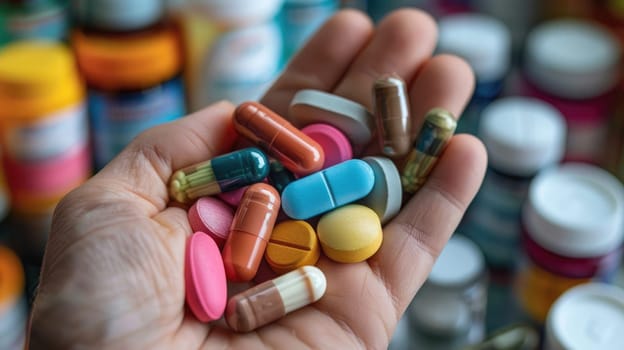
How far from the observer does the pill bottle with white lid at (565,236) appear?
1134 millimetres

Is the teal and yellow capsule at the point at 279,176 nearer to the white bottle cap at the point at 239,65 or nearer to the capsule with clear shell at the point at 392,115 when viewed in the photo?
the capsule with clear shell at the point at 392,115

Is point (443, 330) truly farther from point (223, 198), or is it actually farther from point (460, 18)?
point (460, 18)

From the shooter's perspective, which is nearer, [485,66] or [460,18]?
[485,66]

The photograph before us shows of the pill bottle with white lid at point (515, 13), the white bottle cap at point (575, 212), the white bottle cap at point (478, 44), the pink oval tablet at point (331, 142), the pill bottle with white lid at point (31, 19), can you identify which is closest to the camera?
the pink oval tablet at point (331, 142)

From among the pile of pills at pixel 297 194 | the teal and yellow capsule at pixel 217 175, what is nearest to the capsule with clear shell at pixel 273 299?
the pile of pills at pixel 297 194

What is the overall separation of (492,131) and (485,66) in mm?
154

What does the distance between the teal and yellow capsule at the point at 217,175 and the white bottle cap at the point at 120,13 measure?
1.21 feet

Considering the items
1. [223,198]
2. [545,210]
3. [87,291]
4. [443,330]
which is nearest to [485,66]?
[545,210]

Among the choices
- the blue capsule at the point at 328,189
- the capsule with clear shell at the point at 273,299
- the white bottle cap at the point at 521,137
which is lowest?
the white bottle cap at the point at 521,137

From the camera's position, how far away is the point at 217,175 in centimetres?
94

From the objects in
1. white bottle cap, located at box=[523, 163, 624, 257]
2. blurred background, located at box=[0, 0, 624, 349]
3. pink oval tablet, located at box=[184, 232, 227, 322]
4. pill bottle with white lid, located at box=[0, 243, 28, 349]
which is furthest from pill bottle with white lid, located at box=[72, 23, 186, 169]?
white bottle cap, located at box=[523, 163, 624, 257]

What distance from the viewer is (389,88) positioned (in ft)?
3.17

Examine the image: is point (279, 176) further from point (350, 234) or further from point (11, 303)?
point (11, 303)

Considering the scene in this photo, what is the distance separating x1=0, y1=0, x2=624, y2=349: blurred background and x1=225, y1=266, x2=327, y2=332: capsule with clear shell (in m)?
0.35
